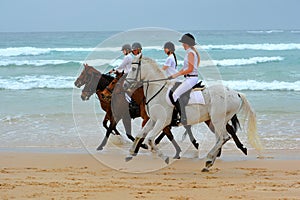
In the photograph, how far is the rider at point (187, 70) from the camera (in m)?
7.22

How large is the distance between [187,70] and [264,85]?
13105 millimetres

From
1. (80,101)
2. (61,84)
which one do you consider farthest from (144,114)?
(61,84)

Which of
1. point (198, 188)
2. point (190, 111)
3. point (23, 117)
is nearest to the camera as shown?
point (198, 188)

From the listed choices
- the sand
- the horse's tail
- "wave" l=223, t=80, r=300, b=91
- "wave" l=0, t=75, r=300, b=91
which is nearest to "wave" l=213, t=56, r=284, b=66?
"wave" l=0, t=75, r=300, b=91

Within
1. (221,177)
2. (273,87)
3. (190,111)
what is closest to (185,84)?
(190,111)

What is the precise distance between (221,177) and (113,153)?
109 inches

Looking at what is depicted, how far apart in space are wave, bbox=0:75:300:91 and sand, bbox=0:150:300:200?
420 inches

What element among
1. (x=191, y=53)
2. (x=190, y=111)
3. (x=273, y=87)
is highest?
(x=191, y=53)

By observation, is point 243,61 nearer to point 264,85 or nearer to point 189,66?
point 264,85

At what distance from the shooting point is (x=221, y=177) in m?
7.04

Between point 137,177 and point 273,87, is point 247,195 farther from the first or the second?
point 273,87

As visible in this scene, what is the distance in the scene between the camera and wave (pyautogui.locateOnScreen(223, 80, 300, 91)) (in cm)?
1879

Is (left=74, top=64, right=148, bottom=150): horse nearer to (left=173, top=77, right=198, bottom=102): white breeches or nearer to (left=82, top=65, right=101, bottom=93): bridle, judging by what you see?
(left=82, top=65, right=101, bottom=93): bridle

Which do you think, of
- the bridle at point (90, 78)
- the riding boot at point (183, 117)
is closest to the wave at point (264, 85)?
the bridle at point (90, 78)
